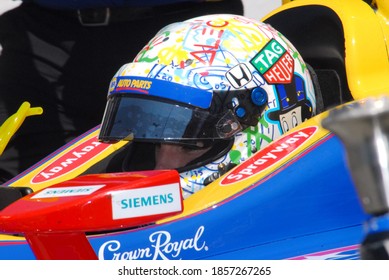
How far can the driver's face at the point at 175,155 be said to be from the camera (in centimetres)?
220

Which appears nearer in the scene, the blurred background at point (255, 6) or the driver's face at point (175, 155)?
the driver's face at point (175, 155)

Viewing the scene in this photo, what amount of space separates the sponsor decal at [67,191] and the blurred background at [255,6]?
2.08m

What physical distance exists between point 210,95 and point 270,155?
215 millimetres

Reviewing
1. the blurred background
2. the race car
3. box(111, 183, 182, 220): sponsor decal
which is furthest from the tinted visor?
the blurred background

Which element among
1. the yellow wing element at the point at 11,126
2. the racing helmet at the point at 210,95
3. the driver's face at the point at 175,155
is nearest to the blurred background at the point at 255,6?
the yellow wing element at the point at 11,126

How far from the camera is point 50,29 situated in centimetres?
358

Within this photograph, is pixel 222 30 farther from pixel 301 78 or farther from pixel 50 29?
pixel 50 29

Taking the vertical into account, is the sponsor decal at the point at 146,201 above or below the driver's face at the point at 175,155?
above

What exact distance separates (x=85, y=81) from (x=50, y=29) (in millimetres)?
271

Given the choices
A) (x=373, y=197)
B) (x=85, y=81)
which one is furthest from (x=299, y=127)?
(x=85, y=81)

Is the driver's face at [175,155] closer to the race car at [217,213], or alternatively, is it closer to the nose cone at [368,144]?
the race car at [217,213]

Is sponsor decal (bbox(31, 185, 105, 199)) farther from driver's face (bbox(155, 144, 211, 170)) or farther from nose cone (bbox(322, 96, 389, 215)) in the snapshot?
nose cone (bbox(322, 96, 389, 215))

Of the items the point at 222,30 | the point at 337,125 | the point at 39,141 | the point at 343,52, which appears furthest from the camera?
the point at 39,141

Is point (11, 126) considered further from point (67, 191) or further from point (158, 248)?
point (158, 248)
